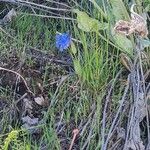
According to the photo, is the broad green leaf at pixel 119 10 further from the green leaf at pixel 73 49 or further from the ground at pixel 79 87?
the green leaf at pixel 73 49

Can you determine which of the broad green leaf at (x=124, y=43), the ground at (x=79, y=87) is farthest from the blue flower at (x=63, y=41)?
the broad green leaf at (x=124, y=43)

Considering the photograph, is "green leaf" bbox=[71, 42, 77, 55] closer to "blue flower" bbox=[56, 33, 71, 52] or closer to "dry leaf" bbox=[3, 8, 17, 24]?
"blue flower" bbox=[56, 33, 71, 52]

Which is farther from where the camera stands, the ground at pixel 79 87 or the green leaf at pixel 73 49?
the green leaf at pixel 73 49

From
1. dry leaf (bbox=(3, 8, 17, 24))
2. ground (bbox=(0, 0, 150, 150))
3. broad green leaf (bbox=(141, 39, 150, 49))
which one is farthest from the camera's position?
dry leaf (bbox=(3, 8, 17, 24))

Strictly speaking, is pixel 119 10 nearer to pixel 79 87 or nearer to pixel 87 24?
pixel 87 24

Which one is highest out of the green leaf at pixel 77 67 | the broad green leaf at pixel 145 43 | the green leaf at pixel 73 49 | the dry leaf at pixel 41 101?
the green leaf at pixel 73 49

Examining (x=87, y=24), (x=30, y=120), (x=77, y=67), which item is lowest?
(x=30, y=120)

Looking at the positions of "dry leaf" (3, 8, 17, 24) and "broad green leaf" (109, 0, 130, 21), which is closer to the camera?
"broad green leaf" (109, 0, 130, 21)

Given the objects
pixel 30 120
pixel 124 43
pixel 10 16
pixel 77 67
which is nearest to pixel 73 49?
pixel 77 67

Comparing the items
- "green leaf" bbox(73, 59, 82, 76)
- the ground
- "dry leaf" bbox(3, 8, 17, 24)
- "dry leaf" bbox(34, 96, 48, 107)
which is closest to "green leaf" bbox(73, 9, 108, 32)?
the ground
